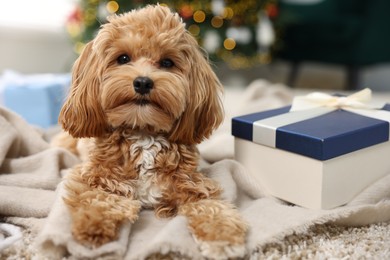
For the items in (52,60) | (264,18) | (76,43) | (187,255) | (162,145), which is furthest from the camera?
(52,60)

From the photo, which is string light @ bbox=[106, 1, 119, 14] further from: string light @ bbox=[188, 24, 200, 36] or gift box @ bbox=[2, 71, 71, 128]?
gift box @ bbox=[2, 71, 71, 128]

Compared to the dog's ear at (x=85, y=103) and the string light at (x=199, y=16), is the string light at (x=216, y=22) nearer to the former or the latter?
the string light at (x=199, y=16)

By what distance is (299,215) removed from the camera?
1537 millimetres

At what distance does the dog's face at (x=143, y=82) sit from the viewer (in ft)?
4.73

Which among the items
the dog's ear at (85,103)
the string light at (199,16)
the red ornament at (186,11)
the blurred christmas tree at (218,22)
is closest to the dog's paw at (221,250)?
the dog's ear at (85,103)

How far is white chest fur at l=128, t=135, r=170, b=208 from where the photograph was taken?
153 cm

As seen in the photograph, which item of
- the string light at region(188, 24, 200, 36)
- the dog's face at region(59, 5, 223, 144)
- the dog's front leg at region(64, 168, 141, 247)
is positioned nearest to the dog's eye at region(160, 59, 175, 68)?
the dog's face at region(59, 5, 223, 144)

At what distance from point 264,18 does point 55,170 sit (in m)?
3.28

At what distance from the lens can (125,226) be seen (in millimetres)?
1386

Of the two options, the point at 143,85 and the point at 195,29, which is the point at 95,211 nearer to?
the point at 143,85

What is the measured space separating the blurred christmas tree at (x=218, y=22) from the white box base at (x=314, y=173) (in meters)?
2.41

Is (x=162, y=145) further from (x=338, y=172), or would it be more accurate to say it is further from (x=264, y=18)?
(x=264, y=18)

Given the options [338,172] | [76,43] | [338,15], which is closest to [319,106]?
[338,172]

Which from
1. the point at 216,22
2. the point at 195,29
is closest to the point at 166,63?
the point at 195,29
